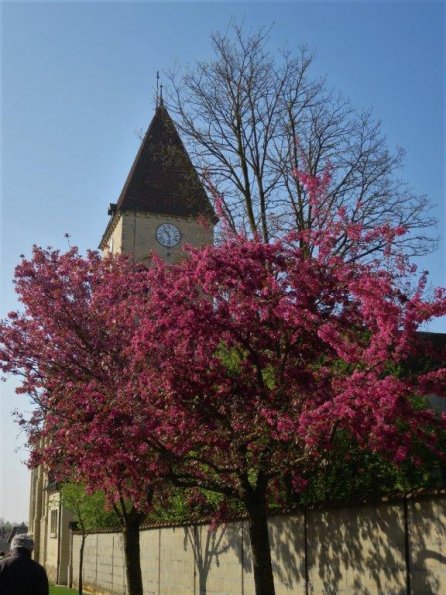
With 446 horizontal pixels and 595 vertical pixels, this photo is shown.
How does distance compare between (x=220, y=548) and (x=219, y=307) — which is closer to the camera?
(x=219, y=307)

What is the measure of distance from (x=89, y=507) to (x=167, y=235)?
870 inches

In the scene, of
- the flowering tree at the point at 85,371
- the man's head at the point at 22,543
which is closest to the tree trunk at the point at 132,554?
the flowering tree at the point at 85,371

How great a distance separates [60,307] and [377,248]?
6249 mm

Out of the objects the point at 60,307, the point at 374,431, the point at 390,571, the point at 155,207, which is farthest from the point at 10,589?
the point at 155,207

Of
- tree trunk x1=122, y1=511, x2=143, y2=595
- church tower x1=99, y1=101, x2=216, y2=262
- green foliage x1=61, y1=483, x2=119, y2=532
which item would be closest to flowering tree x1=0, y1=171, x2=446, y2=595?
tree trunk x1=122, y1=511, x2=143, y2=595

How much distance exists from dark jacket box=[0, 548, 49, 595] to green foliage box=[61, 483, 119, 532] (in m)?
16.4

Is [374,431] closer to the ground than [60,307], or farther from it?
closer to the ground

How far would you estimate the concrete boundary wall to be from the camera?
29.2ft

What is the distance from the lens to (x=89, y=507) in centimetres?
2419

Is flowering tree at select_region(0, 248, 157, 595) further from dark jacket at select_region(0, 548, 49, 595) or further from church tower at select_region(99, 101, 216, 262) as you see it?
church tower at select_region(99, 101, 216, 262)

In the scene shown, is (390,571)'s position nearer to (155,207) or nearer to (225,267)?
(225,267)

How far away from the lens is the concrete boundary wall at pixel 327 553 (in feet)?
29.2

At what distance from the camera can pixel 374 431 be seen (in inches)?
349

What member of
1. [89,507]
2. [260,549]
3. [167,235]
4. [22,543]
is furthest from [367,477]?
[167,235]
